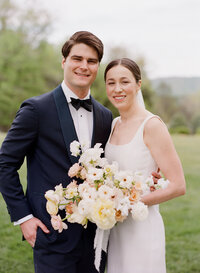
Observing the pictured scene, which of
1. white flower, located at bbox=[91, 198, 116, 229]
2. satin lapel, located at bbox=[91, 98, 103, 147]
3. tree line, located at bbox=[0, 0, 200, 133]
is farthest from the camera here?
tree line, located at bbox=[0, 0, 200, 133]

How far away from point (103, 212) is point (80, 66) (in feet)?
4.29

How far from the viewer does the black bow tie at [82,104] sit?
10.3 feet

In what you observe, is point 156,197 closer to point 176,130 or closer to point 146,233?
point 146,233

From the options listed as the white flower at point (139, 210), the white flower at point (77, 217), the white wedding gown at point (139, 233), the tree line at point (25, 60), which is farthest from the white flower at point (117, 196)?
the tree line at point (25, 60)

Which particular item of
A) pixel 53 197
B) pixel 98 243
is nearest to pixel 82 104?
pixel 53 197

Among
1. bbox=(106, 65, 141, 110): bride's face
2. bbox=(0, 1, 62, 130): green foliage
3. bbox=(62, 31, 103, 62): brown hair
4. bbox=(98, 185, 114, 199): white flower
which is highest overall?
bbox=(62, 31, 103, 62): brown hair

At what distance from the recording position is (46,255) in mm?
3014

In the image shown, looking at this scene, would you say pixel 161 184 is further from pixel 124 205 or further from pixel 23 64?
pixel 23 64

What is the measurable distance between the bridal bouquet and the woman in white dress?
0.87 feet

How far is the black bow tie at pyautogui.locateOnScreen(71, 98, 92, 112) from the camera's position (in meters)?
3.15

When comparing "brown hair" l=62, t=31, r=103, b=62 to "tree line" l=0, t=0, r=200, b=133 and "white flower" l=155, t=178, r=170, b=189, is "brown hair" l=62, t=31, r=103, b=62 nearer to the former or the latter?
"white flower" l=155, t=178, r=170, b=189

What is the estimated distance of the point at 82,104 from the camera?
3197mm

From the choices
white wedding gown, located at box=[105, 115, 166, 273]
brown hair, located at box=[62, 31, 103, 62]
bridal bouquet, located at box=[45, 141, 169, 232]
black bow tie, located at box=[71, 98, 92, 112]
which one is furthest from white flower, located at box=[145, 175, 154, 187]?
brown hair, located at box=[62, 31, 103, 62]

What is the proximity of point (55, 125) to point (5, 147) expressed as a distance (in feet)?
1.45
